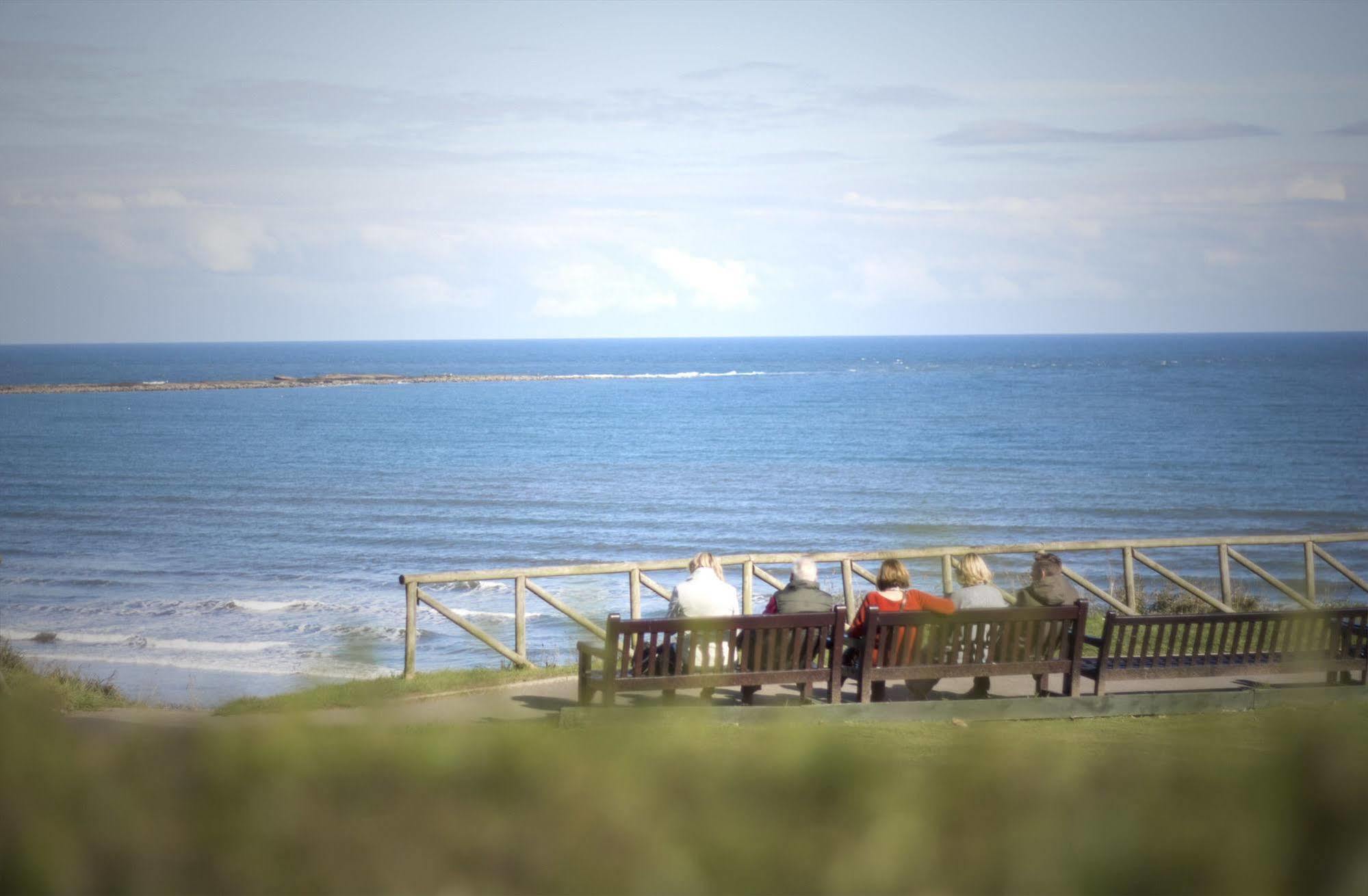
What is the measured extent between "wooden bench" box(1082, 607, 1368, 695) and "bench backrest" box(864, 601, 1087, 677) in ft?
1.03

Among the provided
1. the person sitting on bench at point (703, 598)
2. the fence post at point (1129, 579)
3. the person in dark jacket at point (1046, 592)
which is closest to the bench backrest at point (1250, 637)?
the person in dark jacket at point (1046, 592)

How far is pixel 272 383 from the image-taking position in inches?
5408

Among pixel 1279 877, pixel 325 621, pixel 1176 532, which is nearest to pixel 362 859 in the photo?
pixel 1279 877

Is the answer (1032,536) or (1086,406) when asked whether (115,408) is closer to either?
(1086,406)

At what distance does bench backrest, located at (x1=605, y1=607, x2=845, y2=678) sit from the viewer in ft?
27.0

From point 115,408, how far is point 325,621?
81.8m

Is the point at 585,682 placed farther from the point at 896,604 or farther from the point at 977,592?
the point at 977,592

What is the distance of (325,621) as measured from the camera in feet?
72.0

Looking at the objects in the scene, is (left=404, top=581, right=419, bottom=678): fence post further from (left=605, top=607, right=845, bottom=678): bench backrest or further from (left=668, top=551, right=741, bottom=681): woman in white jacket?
(left=605, top=607, right=845, bottom=678): bench backrest

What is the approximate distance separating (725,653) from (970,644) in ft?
5.65

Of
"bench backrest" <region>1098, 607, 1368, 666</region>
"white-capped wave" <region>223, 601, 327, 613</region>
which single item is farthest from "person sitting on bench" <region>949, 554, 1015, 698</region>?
"white-capped wave" <region>223, 601, 327, 613</region>

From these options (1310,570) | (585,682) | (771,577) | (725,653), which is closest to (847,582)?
(771,577)

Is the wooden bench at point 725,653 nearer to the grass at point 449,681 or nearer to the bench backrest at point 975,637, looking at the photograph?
the bench backrest at point 975,637

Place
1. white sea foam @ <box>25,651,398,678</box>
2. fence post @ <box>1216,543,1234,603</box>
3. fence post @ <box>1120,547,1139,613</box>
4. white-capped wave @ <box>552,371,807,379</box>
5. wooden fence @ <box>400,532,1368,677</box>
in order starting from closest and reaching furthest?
1. wooden fence @ <box>400,532,1368,677</box>
2. fence post @ <box>1120,547,1139,613</box>
3. fence post @ <box>1216,543,1234,603</box>
4. white sea foam @ <box>25,651,398,678</box>
5. white-capped wave @ <box>552,371,807,379</box>
